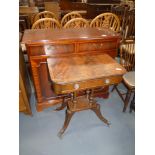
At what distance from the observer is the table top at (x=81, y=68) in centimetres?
122

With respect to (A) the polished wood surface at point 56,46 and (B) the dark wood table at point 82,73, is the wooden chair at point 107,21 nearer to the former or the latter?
(A) the polished wood surface at point 56,46

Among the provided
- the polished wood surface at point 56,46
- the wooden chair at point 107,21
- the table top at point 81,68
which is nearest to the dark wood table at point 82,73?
the table top at point 81,68

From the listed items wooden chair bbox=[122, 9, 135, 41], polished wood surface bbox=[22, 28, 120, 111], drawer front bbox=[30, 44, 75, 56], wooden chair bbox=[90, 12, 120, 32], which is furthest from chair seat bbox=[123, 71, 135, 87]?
wooden chair bbox=[90, 12, 120, 32]

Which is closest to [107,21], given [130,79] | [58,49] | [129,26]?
[129,26]

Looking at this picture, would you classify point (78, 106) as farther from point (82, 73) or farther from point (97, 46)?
point (97, 46)

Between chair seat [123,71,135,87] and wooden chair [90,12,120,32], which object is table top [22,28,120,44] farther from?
wooden chair [90,12,120,32]

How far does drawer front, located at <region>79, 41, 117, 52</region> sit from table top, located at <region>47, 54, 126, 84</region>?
0.14 metres

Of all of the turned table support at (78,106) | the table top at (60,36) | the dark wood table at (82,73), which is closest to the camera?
the dark wood table at (82,73)

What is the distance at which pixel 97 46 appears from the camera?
1.72 metres

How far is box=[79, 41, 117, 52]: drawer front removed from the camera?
1.67 metres

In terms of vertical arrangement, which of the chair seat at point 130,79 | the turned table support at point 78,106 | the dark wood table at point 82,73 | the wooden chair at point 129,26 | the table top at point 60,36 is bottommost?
the turned table support at point 78,106

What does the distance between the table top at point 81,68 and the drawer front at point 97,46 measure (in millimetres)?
144

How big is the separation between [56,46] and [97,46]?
0.48 meters
